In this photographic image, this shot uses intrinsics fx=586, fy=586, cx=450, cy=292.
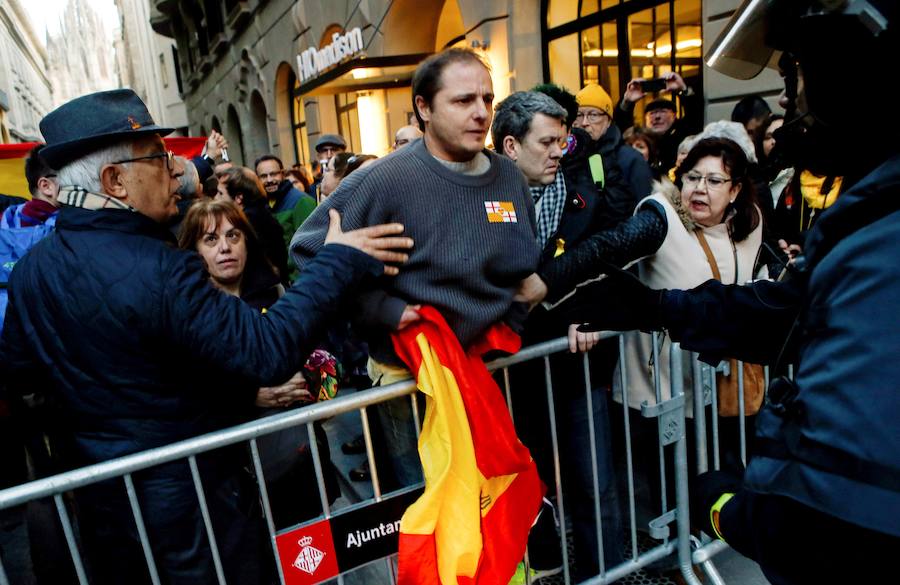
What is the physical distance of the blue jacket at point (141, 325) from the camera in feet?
5.24

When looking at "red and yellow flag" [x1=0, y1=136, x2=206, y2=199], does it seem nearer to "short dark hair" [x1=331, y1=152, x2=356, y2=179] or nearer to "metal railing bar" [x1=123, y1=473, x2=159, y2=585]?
"short dark hair" [x1=331, y1=152, x2=356, y2=179]

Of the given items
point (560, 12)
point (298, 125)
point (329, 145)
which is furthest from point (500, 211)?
point (298, 125)

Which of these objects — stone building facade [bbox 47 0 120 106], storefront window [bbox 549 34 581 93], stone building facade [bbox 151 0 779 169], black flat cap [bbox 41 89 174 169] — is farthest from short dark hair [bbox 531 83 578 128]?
stone building facade [bbox 47 0 120 106]

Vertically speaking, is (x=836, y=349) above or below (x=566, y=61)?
below

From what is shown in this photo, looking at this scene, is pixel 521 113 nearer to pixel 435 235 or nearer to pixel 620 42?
pixel 435 235

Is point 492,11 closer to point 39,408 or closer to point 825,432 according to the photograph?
point 39,408

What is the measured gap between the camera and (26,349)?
6.05 ft

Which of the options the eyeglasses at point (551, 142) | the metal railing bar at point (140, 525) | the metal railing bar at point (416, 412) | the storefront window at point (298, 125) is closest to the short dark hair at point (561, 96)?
the eyeglasses at point (551, 142)

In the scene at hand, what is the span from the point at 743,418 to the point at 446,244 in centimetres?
179

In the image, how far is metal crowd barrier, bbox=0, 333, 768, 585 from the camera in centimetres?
166

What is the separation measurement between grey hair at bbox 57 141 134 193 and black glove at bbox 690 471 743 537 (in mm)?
1832

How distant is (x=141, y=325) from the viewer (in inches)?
62.9

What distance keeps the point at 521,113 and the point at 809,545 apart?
1997mm

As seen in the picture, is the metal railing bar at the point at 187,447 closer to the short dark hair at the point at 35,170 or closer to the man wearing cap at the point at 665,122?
the short dark hair at the point at 35,170
